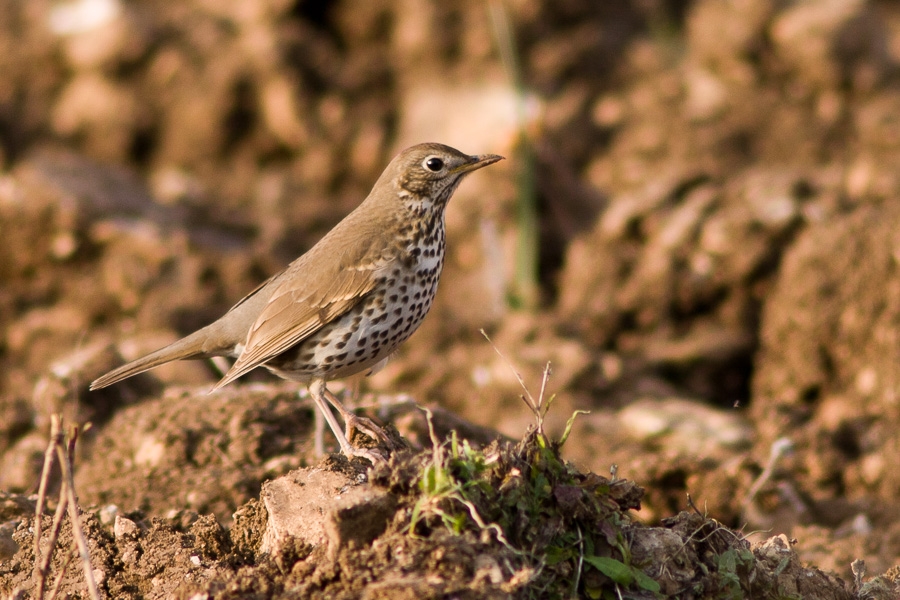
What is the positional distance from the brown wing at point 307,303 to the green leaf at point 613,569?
83.0 inches

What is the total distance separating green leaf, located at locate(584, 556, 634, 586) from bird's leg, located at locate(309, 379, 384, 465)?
0.88 metres

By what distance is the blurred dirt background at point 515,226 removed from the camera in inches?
258

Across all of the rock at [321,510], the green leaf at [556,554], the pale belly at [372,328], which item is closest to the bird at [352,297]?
the pale belly at [372,328]

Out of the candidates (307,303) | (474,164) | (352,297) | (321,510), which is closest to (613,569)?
(321,510)

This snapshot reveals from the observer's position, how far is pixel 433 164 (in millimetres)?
6137

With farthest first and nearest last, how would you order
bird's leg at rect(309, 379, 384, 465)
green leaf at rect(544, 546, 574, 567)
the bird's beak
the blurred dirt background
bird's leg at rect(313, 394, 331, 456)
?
the blurred dirt background → the bird's beak → bird's leg at rect(313, 394, 331, 456) → bird's leg at rect(309, 379, 384, 465) → green leaf at rect(544, 546, 574, 567)

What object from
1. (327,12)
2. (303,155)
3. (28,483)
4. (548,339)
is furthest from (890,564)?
(327,12)

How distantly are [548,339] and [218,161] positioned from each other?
4957 millimetres

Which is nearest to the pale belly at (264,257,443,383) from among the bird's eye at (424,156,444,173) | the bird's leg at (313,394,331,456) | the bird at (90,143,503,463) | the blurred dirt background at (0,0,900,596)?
→ the bird at (90,143,503,463)

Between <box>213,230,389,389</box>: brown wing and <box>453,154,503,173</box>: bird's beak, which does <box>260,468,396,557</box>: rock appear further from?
<box>453,154,503,173</box>: bird's beak

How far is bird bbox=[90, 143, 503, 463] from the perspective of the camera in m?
5.62

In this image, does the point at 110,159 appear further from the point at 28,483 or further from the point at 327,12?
the point at 28,483

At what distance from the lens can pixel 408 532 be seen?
380 cm

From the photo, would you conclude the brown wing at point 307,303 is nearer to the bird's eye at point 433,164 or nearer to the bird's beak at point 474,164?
the bird's eye at point 433,164
